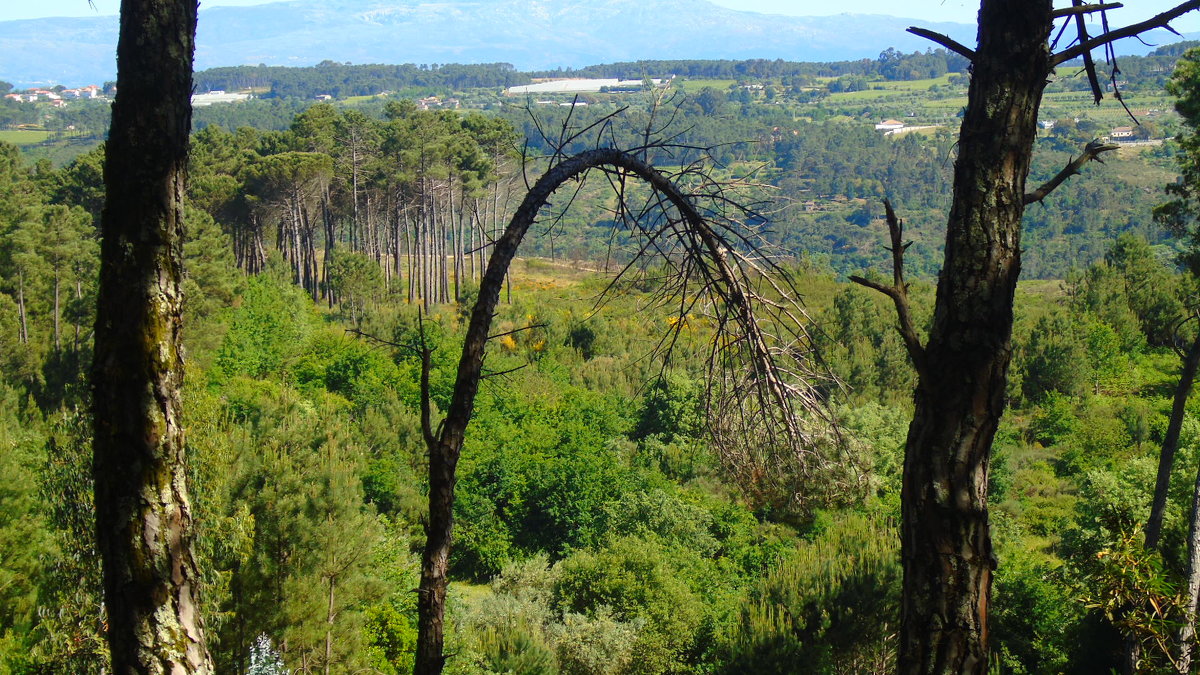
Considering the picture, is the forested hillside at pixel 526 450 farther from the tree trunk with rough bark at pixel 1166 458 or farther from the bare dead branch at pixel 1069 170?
the tree trunk with rough bark at pixel 1166 458

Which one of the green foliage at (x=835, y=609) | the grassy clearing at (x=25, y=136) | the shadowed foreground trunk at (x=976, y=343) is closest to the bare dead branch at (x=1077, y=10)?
the shadowed foreground trunk at (x=976, y=343)

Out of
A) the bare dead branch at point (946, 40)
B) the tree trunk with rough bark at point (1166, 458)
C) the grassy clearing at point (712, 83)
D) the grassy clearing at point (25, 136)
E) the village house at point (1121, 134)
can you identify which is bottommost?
the tree trunk with rough bark at point (1166, 458)

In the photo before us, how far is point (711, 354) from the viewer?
282cm

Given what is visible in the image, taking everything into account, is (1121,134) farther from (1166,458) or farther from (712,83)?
(1166,458)

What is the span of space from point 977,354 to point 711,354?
0.75 meters

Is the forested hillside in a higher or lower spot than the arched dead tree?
lower

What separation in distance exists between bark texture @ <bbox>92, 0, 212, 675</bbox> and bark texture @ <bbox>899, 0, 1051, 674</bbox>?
2.13 meters

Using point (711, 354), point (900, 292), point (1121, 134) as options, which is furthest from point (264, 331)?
point (1121, 134)

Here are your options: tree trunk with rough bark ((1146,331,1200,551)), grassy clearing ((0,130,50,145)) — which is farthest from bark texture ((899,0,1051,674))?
grassy clearing ((0,130,50,145))

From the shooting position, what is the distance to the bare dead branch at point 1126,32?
7.85 feet

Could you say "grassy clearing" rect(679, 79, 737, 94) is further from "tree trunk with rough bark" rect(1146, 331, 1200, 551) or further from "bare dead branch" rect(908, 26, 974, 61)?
"bare dead branch" rect(908, 26, 974, 61)

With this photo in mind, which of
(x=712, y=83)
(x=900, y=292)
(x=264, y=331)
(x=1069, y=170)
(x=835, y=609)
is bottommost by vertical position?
(x=835, y=609)

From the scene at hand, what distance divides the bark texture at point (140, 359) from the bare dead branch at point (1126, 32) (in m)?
2.44

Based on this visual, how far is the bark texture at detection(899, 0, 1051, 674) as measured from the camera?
2.58 meters
